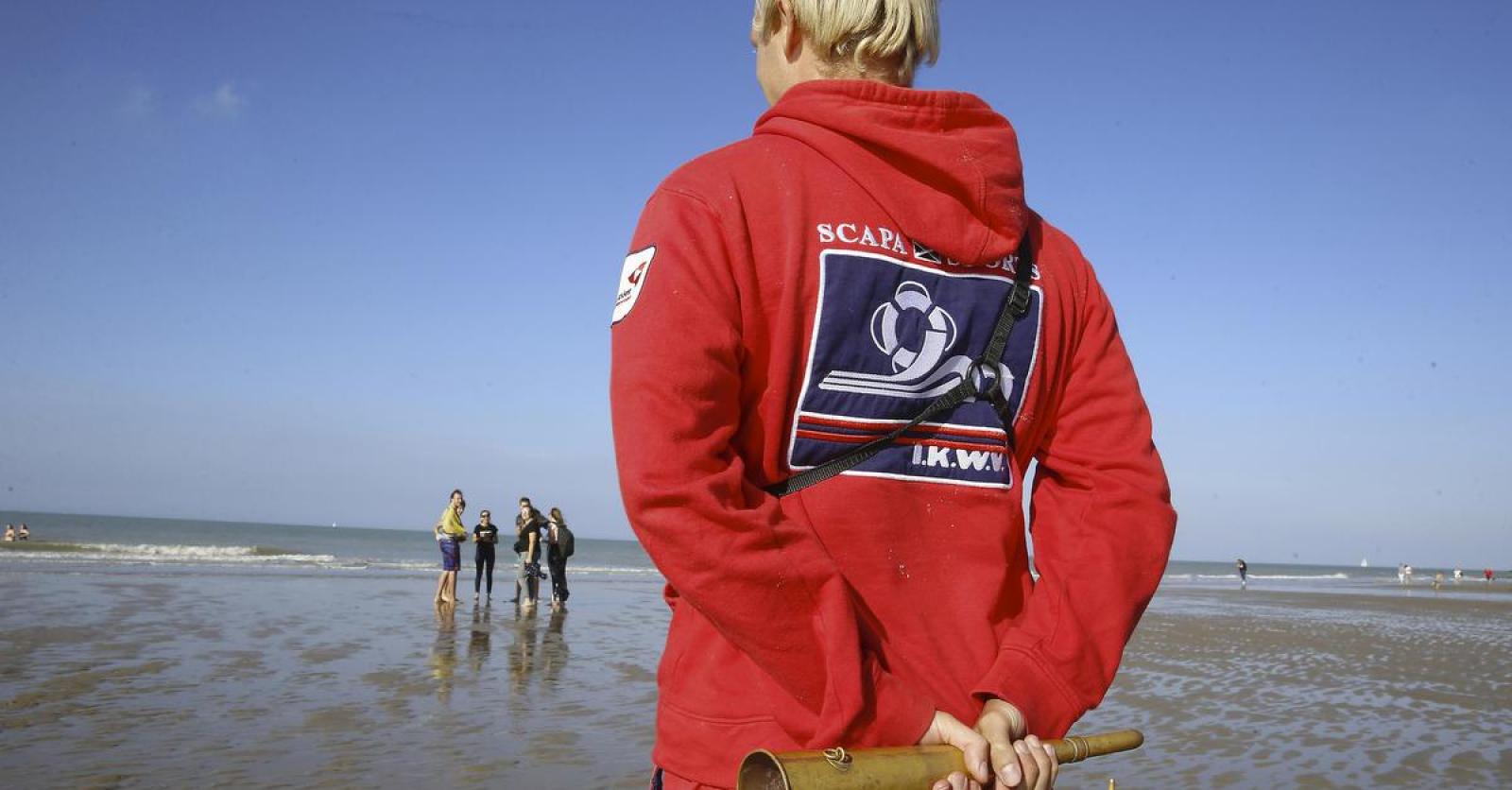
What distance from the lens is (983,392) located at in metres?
1.50

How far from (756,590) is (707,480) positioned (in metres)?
0.15

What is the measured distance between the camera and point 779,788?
1.08m

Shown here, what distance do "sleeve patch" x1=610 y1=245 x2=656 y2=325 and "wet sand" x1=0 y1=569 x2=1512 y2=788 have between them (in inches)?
215

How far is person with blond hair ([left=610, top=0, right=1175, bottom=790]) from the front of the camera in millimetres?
1208

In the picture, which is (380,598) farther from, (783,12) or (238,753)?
(783,12)

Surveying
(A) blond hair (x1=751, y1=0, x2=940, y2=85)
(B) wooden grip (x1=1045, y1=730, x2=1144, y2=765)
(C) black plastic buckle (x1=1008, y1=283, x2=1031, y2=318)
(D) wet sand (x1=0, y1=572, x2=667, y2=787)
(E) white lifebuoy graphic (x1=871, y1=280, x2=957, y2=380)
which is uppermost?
(A) blond hair (x1=751, y1=0, x2=940, y2=85)

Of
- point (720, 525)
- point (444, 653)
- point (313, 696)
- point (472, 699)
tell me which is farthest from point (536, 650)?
point (720, 525)

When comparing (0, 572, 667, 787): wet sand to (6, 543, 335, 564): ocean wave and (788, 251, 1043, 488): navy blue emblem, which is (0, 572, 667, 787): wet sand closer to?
(788, 251, 1043, 488): navy blue emblem

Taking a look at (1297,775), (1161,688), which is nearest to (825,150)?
(1297,775)

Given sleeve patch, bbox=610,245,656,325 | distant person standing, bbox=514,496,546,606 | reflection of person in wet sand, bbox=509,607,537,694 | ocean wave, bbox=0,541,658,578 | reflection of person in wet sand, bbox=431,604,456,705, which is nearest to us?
sleeve patch, bbox=610,245,656,325

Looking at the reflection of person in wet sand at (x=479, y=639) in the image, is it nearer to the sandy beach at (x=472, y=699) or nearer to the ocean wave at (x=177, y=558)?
the sandy beach at (x=472, y=699)

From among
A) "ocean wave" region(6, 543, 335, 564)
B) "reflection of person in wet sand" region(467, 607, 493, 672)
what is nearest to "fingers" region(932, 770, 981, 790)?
"reflection of person in wet sand" region(467, 607, 493, 672)

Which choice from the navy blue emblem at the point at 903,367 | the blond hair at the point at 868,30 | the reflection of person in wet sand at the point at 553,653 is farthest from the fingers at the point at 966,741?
the reflection of person in wet sand at the point at 553,653

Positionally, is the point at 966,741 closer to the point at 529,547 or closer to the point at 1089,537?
the point at 1089,537
